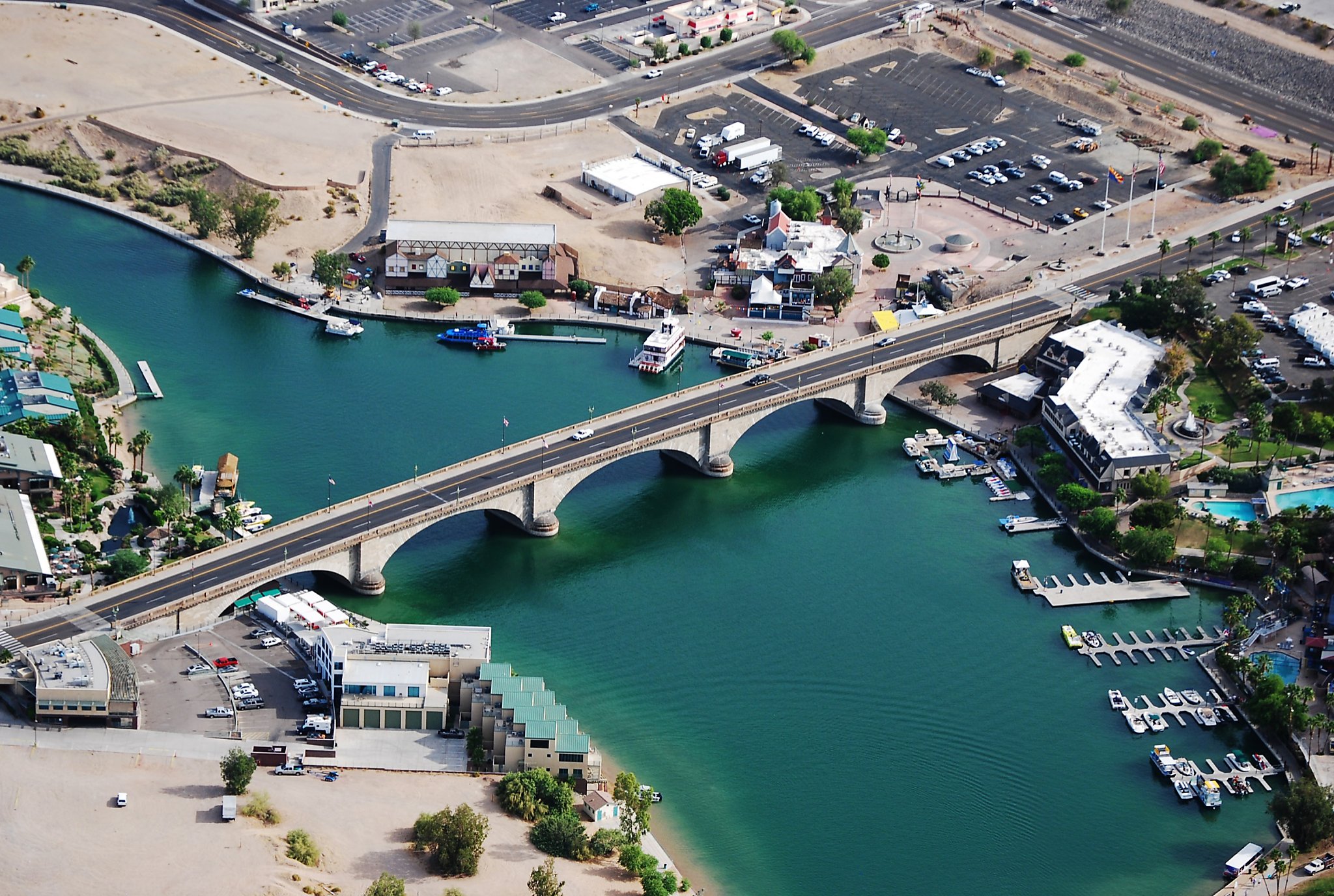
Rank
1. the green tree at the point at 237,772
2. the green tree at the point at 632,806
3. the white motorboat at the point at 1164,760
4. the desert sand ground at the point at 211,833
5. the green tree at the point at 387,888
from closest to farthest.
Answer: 1. the green tree at the point at 387,888
2. the desert sand ground at the point at 211,833
3. the green tree at the point at 237,772
4. the green tree at the point at 632,806
5. the white motorboat at the point at 1164,760

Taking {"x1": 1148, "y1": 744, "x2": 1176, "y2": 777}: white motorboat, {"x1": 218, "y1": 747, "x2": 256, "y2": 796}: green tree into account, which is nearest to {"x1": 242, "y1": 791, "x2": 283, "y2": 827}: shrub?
{"x1": 218, "y1": 747, "x2": 256, "y2": 796}: green tree

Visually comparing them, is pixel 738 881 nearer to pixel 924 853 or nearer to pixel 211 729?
pixel 924 853

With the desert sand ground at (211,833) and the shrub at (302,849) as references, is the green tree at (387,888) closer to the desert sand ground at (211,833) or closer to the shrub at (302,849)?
the desert sand ground at (211,833)

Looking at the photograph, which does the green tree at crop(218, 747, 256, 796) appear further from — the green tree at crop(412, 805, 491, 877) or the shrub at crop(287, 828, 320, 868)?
the green tree at crop(412, 805, 491, 877)

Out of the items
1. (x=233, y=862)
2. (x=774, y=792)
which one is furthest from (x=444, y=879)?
(x=774, y=792)

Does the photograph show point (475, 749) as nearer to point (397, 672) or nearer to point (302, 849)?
point (397, 672)

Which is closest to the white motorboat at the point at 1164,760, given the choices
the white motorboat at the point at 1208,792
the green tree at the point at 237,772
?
the white motorboat at the point at 1208,792
